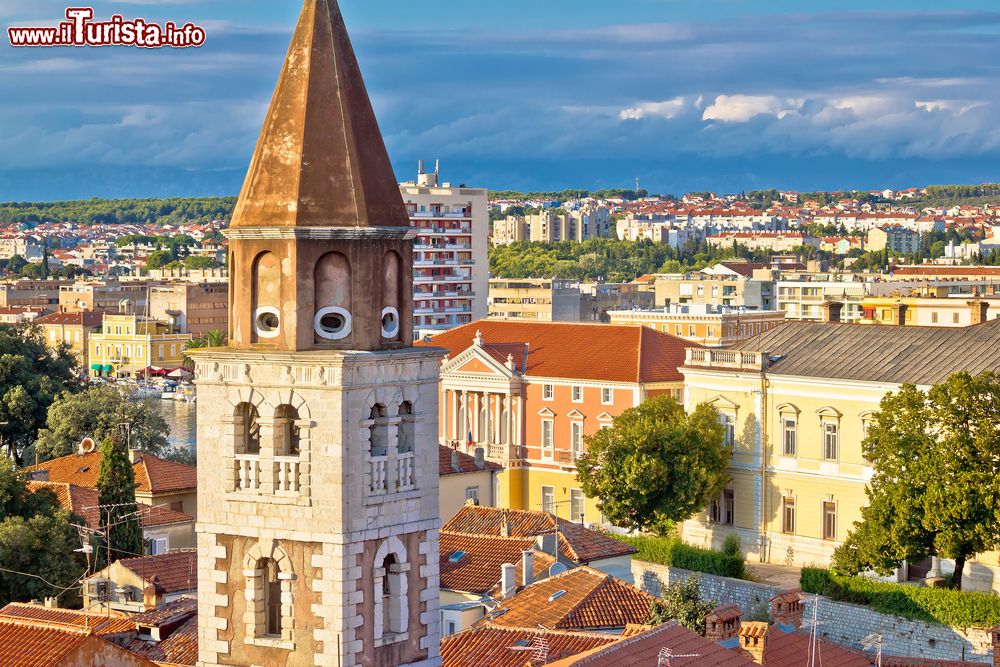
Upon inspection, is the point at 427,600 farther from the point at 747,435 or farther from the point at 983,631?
the point at 747,435

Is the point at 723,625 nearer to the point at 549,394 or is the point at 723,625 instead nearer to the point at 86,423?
the point at 549,394

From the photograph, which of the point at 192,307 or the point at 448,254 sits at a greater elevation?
the point at 448,254

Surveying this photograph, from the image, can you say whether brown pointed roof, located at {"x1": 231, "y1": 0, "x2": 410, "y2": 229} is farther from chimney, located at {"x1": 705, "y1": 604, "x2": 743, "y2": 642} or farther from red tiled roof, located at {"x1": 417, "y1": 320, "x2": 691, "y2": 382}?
red tiled roof, located at {"x1": 417, "y1": 320, "x2": 691, "y2": 382}

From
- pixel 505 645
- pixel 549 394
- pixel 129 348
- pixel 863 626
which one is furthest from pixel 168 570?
pixel 129 348

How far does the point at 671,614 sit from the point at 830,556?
13.2m

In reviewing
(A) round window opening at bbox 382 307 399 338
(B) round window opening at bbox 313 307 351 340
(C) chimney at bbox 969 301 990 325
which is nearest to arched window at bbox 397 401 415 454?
A: (A) round window opening at bbox 382 307 399 338

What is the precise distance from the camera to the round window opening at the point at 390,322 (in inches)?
796

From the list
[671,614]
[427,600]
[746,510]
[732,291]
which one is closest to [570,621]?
[671,614]

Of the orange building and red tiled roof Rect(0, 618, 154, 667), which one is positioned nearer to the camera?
red tiled roof Rect(0, 618, 154, 667)

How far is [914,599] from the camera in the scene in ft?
138

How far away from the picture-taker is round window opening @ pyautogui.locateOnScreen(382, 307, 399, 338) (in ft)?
66.3

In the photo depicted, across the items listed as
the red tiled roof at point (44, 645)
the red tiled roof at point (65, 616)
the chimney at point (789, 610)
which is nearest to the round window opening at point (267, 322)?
the red tiled roof at point (44, 645)

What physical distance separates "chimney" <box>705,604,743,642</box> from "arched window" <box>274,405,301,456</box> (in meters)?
9.36

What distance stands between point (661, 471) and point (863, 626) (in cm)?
861
